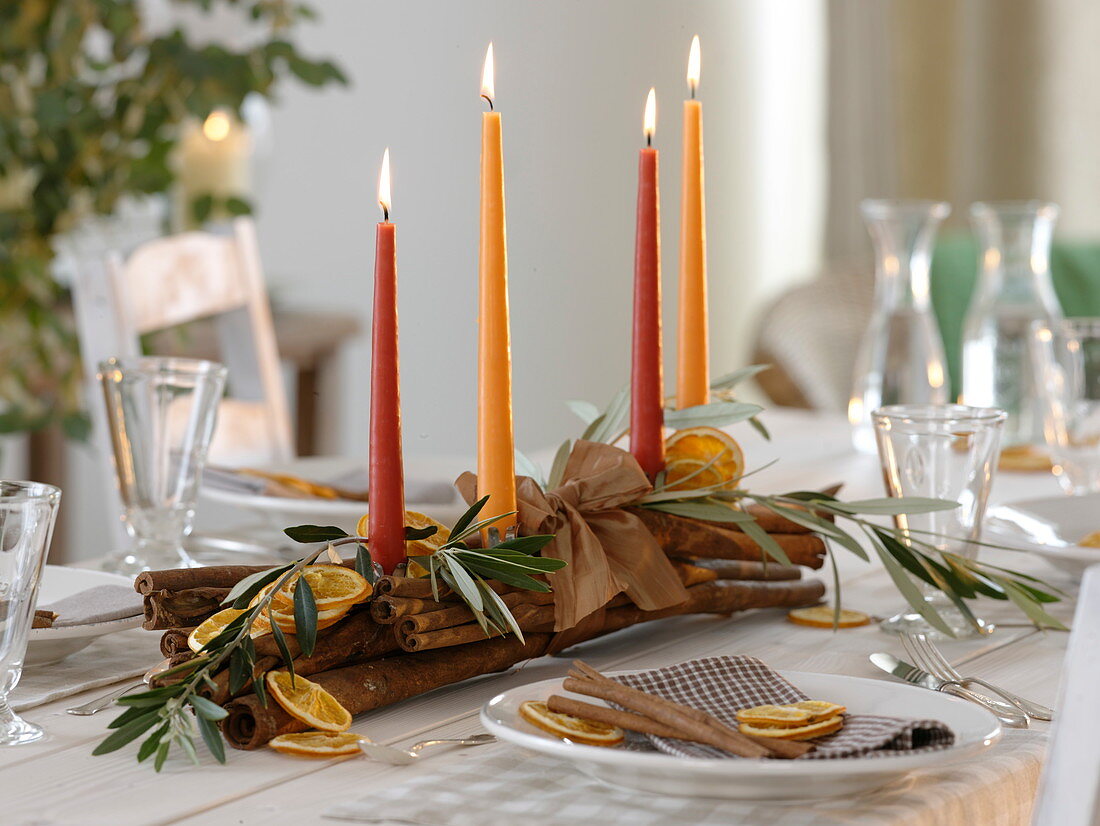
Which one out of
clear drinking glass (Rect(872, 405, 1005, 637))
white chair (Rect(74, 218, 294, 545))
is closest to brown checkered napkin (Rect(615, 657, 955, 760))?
clear drinking glass (Rect(872, 405, 1005, 637))

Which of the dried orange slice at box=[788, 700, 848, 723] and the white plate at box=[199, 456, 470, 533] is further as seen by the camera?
the white plate at box=[199, 456, 470, 533]

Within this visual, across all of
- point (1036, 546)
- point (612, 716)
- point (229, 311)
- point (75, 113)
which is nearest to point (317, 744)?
point (612, 716)

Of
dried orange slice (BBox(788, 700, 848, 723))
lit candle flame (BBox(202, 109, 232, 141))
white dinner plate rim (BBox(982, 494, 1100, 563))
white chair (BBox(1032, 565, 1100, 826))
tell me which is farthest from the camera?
lit candle flame (BBox(202, 109, 232, 141))

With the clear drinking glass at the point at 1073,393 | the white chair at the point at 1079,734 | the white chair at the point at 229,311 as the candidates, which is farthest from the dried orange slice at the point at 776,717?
the white chair at the point at 229,311

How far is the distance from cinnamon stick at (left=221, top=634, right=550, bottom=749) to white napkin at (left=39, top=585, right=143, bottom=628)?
15cm

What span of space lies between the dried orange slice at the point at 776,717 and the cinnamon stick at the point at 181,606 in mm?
251

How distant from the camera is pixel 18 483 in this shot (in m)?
0.66

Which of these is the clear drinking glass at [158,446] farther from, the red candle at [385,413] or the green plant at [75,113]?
the green plant at [75,113]

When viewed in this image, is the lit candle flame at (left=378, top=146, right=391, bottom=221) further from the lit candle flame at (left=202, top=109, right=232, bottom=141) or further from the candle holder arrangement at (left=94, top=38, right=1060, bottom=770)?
the lit candle flame at (left=202, top=109, right=232, bottom=141)

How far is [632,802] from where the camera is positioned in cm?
58

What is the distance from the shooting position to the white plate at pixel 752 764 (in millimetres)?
545

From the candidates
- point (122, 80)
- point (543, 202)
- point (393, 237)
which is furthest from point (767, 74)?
point (393, 237)

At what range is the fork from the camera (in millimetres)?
704

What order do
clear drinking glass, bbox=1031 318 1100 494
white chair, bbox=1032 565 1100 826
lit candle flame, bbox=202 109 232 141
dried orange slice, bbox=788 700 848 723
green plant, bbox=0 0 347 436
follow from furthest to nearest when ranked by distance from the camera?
lit candle flame, bbox=202 109 232 141 < green plant, bbox=0 0 347 436 < clear drinking glass, bbox=1031 318 1100 494 < dried orange slice, bbox=788 700 848 723 < white chair, bbox=1032 565 1100 826
